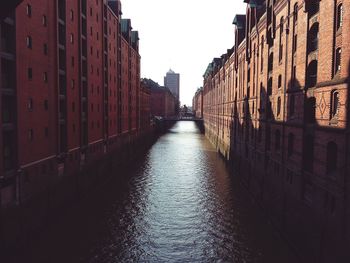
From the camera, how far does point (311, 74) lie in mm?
17562

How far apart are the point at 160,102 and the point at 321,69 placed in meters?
113

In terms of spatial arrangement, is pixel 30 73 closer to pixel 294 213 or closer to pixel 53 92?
pixel 53 92

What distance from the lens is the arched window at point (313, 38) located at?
1725cm

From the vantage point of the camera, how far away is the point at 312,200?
53.7 ft

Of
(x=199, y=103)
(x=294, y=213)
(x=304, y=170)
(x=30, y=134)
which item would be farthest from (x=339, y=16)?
(x=199, y=103)

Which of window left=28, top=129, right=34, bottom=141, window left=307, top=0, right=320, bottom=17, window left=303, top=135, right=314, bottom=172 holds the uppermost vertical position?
window left=307, top=0, right=320, bottom=17

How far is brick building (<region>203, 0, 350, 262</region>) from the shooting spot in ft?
43.8

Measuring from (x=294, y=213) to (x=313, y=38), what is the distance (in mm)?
9483

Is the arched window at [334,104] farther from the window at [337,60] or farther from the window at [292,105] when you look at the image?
the window at [292,105]

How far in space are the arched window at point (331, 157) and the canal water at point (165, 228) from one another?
5.07 m

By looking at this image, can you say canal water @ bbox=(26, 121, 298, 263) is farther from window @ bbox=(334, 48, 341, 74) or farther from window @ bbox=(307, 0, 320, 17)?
window @ bbox=(307, 0, 320, 17)

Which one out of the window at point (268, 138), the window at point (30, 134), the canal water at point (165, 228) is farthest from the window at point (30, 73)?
the window at point (268, 138)

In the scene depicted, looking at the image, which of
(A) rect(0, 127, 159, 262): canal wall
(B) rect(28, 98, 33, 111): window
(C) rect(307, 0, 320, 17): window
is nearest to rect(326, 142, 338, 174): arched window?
(C) rect(307, 0, 320, 17): window

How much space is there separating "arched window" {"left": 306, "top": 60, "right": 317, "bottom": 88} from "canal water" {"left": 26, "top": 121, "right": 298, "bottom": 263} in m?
8.81
